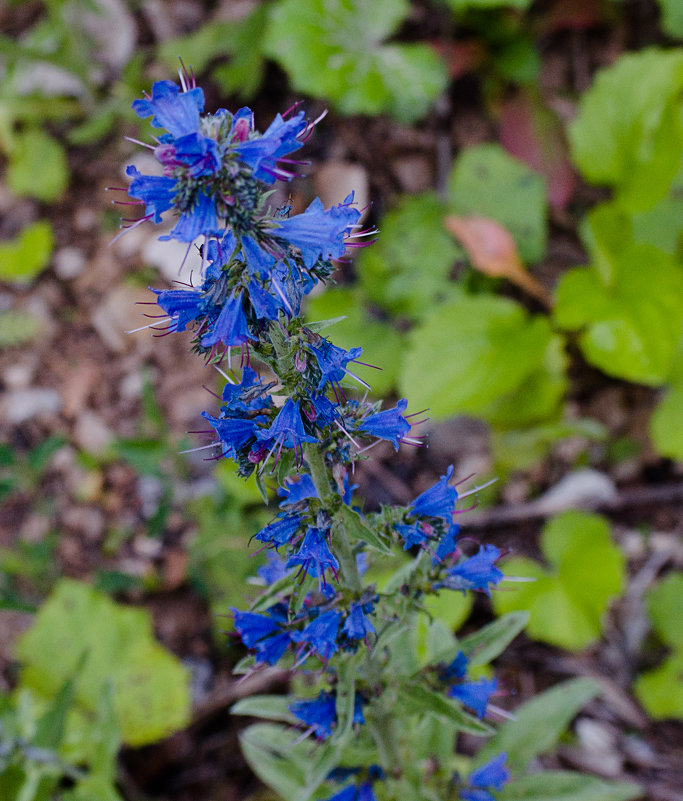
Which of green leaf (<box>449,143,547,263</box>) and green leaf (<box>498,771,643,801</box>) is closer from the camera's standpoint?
green leaf (<box>498,771,643,801</box>)

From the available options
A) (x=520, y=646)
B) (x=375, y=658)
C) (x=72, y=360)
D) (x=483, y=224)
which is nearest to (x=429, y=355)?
(x=483, y=224)

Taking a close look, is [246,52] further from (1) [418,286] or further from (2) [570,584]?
(2) [570,584]

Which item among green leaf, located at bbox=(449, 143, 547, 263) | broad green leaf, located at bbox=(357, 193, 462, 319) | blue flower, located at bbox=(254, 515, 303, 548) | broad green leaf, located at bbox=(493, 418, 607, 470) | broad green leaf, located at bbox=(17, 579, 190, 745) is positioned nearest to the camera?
blue flower, located at bbox=(254, 515, 303, 548)

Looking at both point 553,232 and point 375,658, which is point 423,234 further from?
point 375,658

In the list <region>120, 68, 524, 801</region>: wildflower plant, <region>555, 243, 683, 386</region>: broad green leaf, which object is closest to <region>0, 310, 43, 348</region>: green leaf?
<region>555, 243, 683, 386</region>: broad green leaf

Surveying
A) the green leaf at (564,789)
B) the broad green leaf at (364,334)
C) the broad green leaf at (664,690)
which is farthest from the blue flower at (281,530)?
the broad green leaf at (664,690)

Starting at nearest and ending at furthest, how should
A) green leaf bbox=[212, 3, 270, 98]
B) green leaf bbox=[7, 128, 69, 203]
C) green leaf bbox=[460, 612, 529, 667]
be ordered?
green leaf bbox=[460, 612, 529, 667] → green leaf bbox=[212, 3, 270, 98] → green leaf bbox=[7, 128, 69, 203]

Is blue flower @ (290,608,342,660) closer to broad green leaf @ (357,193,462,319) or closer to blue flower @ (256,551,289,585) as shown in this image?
blue flower @ (256,551,289,585)
